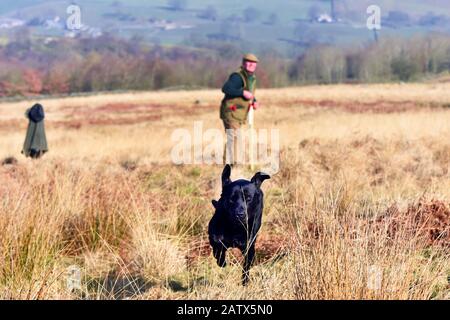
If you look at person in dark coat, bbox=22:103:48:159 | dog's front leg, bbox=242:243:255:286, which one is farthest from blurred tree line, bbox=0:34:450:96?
dog's front leg, bbox=242:243:255:286

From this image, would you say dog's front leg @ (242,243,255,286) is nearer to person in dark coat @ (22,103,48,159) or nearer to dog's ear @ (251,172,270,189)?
dog's ear @ (251,172,270,189)

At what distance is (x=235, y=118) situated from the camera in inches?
463

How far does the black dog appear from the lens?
4.60m

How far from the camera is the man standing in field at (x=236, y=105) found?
11.5 m

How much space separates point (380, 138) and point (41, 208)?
983cm

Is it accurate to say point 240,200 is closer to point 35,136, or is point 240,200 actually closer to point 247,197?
point 247,197

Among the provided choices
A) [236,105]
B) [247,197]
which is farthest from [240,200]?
[236,105]

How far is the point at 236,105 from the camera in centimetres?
1173

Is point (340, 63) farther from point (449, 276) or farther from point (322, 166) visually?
point (449, 276)

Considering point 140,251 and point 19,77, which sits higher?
point 140,251

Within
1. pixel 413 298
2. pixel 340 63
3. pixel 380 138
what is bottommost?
pixel 340 63

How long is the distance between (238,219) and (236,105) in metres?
7.25

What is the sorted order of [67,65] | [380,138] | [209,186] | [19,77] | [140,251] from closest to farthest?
[140,251], [209,186], [380,138], [19,77], [67,65]

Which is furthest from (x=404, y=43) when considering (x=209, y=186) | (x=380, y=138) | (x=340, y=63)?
(x=209, y=186)
